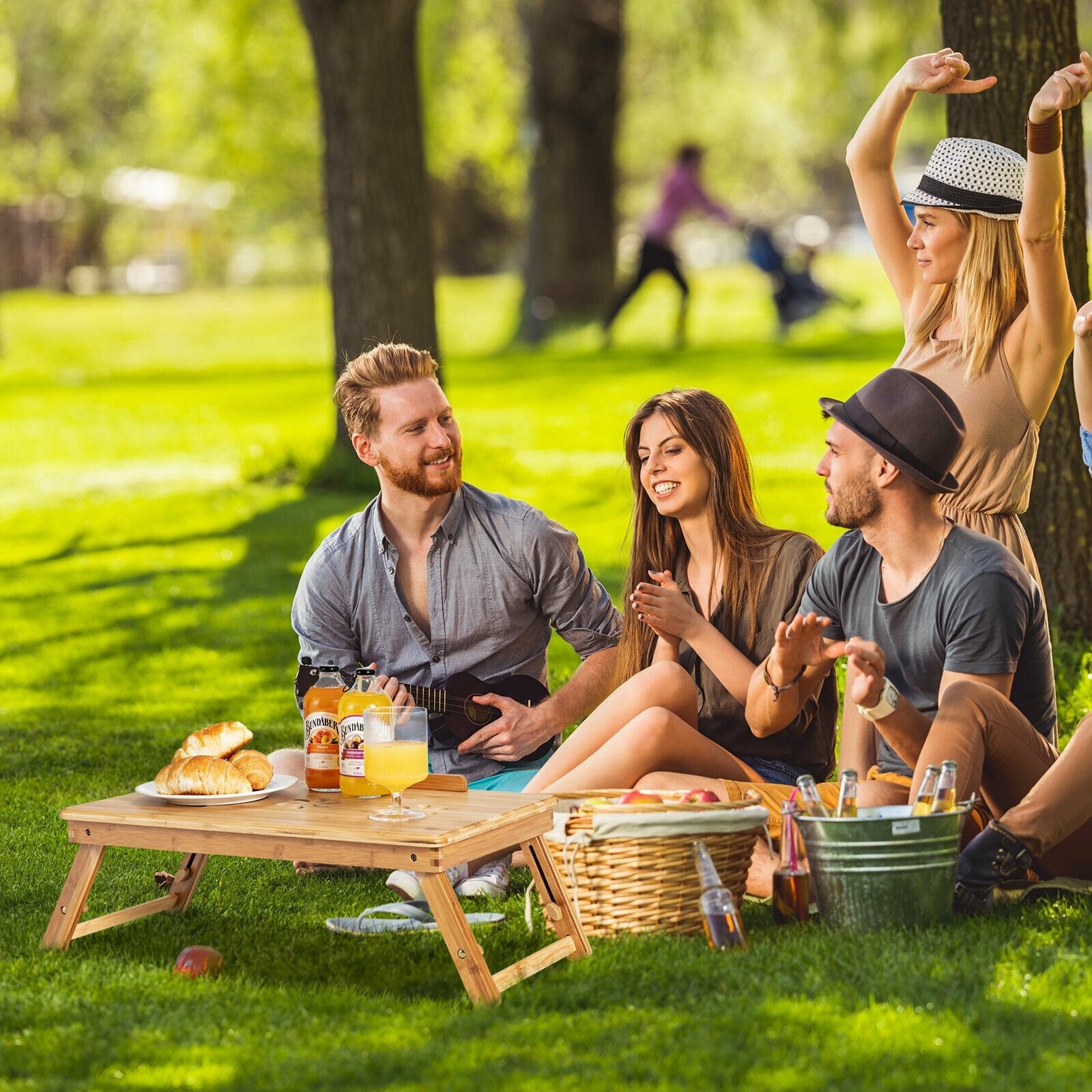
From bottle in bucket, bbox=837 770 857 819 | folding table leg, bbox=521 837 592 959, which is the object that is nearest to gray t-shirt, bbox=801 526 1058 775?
bottle in bucket, bbox=837 770 857 819

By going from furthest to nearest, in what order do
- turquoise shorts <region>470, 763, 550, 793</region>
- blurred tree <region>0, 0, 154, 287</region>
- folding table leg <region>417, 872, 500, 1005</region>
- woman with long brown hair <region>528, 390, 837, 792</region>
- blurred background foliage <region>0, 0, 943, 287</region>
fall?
blurred tree <region>0, 0, 154, 287</region> < blurred background foliage <region>0, 0, 943, 287</region> < turquoise shorts <region>470, 763, 550, 793</region> < woman with long brown hair <region>528, 390, 837, 792</region> < folding table leg <region>417, 872, 500, 1005</region>

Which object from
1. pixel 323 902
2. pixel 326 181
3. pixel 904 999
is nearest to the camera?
pixel 904 999

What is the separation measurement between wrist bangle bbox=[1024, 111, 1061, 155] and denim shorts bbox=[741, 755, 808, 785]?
1636 millimetres

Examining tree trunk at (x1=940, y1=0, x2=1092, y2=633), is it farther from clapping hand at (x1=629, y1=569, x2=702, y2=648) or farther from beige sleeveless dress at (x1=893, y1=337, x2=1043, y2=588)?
clapping hand at (x1=629, y1=569, x2=702, y2=648)

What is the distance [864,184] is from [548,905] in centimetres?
228

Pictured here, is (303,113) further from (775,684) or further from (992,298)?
(775,684)

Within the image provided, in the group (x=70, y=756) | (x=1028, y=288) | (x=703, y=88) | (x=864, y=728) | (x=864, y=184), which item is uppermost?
(x=703, y=88)

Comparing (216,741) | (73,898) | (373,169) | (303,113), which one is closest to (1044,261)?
(216,741)

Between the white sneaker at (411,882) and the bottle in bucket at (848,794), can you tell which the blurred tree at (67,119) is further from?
the bottle in bucket at (848,794)

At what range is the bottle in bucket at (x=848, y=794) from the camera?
3574 millimetres

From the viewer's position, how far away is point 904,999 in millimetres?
3242

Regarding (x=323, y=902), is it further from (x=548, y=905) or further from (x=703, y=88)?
(x=703, y=88)

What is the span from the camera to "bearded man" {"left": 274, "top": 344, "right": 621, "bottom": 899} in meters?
4.46

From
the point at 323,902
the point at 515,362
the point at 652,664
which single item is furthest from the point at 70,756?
the point at 515,362
